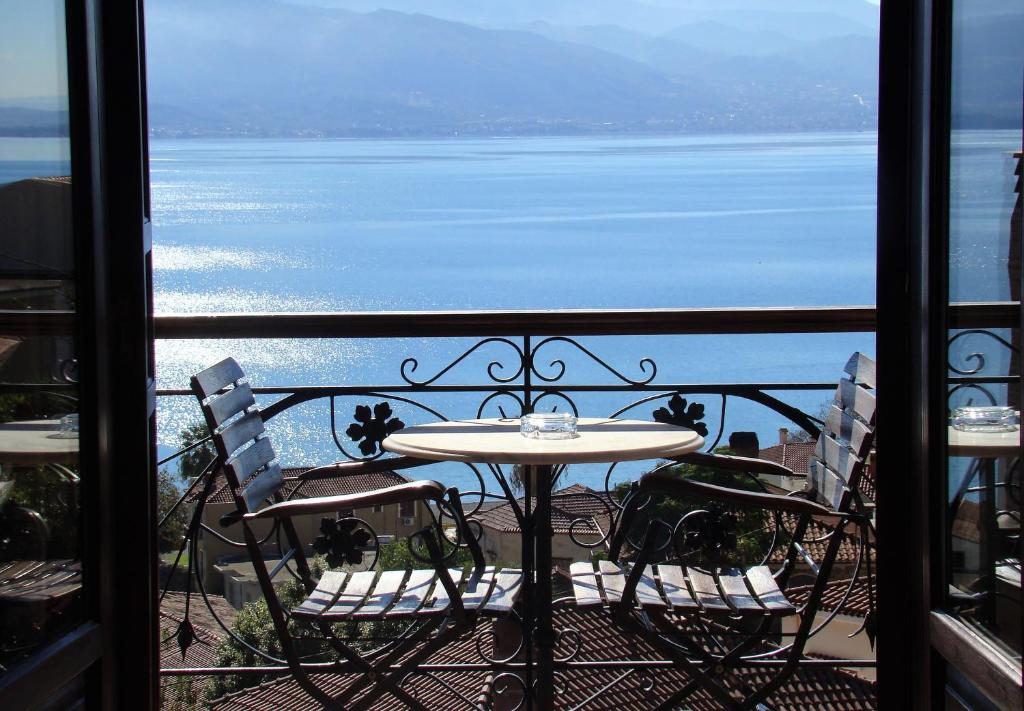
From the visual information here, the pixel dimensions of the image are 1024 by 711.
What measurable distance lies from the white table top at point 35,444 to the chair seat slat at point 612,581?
1442 millimetres

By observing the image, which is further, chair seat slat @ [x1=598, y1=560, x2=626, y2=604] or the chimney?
the chimney

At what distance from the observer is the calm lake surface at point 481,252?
19766mm

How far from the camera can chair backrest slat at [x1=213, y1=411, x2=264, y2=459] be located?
282 centimetres

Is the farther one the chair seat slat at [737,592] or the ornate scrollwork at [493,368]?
the ornate scrollwork at [493,368]

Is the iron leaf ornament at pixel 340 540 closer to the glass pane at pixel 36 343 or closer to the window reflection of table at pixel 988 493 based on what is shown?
the glass pane at pixel 36 343

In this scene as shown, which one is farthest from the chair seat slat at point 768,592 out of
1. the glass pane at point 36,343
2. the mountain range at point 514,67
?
the mountain range at point 514,67

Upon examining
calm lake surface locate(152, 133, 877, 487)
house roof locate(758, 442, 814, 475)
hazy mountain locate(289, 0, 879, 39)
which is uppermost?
hazy mountain locate(289, 0, 879, 39)

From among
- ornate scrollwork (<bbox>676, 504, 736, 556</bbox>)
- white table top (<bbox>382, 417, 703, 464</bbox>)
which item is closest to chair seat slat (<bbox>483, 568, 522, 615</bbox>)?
white table top (<bbox>382, 417, 703, 464</bbox>)

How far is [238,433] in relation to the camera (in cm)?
299

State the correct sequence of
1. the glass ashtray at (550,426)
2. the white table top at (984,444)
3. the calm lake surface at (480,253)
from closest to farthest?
the white table top at (984,444), the glass ashtray at (550,426), the calm lake surface at (480,253)

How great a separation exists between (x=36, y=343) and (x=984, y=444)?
137cm

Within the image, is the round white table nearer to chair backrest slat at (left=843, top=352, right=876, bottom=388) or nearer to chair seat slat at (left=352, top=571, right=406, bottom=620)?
chair seat slat at (left=352, top=571, right=406, bottom=620)

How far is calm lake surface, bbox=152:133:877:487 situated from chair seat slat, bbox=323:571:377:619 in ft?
43.0

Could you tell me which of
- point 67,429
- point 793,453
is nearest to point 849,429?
point 67,429
